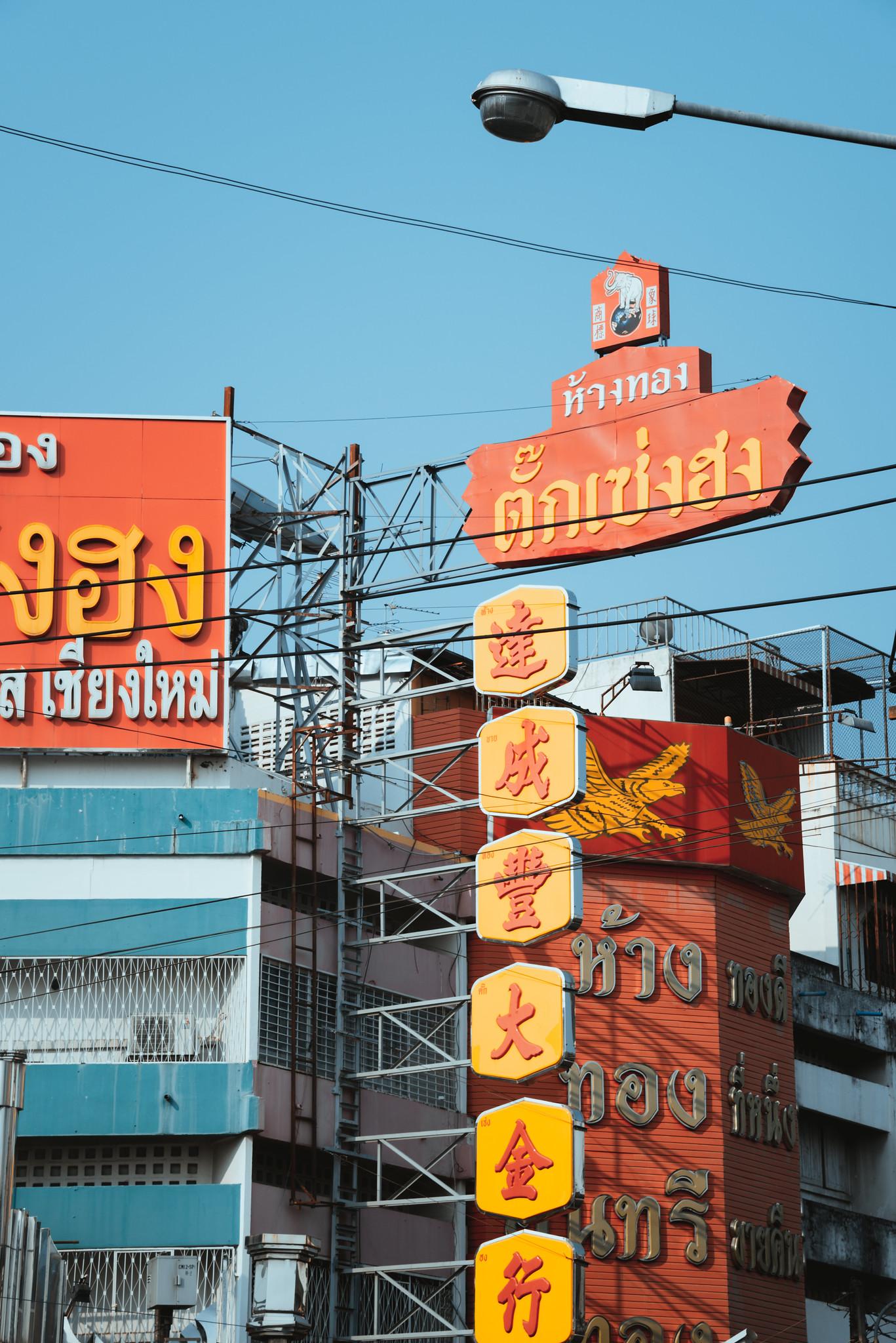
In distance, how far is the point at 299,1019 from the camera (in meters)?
29.2

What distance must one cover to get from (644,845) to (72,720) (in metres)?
9.24

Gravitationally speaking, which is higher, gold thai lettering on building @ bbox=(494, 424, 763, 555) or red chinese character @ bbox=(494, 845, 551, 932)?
gold thai lettering on building @ bbox=(494, 424, 763, 555)

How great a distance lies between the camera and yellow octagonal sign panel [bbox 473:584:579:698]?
28.2 meters

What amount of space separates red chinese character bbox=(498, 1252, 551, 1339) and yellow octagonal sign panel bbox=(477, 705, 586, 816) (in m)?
6.00

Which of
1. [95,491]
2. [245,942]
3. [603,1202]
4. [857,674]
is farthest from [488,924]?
[857,674]

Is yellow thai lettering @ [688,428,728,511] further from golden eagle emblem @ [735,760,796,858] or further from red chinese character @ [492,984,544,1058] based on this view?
red chinese character @ [492,984,544,1058]

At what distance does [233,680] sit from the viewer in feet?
111

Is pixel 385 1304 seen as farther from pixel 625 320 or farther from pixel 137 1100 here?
pixel 625 320

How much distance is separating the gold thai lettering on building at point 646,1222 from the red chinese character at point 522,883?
556 cm

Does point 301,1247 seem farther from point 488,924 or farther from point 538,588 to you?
point 538,588

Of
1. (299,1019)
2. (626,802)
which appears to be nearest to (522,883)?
(299,1019)

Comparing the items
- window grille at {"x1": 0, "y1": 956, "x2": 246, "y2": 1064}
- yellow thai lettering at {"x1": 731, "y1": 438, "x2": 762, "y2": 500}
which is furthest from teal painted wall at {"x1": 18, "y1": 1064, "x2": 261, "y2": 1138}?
yellow thai lettering at {"x1": 731, "y1": 438, "x2": 762, "y2": 500}

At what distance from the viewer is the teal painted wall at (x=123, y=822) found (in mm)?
28609

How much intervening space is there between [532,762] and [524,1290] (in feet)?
23.3
